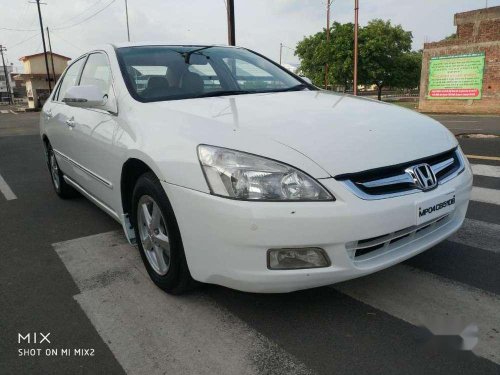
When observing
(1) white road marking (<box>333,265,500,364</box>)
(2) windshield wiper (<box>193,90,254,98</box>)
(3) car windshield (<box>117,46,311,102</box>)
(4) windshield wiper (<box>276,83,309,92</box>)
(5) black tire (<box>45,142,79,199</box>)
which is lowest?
(1) white road marking (<box>333,265,500,364</box>)

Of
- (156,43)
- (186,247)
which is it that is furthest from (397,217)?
(156,43)

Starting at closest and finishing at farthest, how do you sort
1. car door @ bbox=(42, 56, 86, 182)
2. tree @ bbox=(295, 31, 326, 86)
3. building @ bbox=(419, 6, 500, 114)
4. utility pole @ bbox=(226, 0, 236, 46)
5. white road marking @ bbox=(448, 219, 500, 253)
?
white road marking @ bbox=(448, 219, 500, 253), car door @ bbox=(42, 56, 86, 182), utility pole @ bbox=(226, 0, 236, 46), building @ bbox=(419, 6, 500, 114), tree @ bbox=(295, 31, 326, 86)

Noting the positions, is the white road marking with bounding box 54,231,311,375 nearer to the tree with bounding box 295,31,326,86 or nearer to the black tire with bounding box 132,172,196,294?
the black tire with bounding box 132,172,196,294

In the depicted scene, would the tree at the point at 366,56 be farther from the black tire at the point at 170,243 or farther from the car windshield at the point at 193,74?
the black tire at the point at 170,243

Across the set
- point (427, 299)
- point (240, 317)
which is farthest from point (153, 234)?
point (427, 299)

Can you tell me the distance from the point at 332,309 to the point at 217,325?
0.65m

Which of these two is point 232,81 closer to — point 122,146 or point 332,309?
point 122,146

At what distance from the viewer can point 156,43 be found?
12.1 ft

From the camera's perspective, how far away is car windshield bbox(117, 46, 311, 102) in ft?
10.1

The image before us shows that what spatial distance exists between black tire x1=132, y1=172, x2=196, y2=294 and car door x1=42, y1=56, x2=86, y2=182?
1.66m

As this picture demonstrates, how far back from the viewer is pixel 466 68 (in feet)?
68.9

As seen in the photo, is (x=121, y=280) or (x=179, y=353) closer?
(x=179, y=353)

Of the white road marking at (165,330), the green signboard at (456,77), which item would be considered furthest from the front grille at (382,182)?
the green signboard at (456,77)

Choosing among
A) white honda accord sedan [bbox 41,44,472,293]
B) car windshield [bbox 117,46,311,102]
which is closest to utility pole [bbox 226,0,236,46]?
car windshield [bbox 117,46,311,102]
